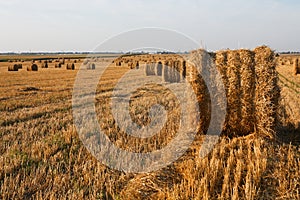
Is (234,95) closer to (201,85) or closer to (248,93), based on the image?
(248,93)

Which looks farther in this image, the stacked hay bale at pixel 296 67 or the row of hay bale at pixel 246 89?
the stacked hay bale at pixel 296 67

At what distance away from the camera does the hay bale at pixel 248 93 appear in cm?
622

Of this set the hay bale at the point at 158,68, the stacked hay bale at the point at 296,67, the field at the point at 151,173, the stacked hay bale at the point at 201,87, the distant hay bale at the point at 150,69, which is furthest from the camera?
the distant hay bale at the point at 150,69

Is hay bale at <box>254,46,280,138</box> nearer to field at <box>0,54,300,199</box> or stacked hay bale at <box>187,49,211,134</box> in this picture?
field at <box>0,54,300,199</box>

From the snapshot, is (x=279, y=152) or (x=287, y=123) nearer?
(x=279, y=152)

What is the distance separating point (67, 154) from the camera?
5.69 metres

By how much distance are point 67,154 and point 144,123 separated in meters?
2.78

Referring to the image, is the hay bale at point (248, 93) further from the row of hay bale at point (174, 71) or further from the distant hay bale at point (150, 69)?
the distant hay bale at point (150, 69)

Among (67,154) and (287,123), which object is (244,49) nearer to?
(287,123)

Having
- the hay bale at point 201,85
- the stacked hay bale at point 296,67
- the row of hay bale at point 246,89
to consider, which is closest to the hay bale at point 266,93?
the row of hay bale at point 246,89

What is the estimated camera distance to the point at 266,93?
19.9 feet

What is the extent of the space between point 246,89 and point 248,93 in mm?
91

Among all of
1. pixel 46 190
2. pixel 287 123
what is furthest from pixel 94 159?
pixel 287 123

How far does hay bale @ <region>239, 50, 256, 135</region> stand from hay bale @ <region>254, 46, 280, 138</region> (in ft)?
0.28
